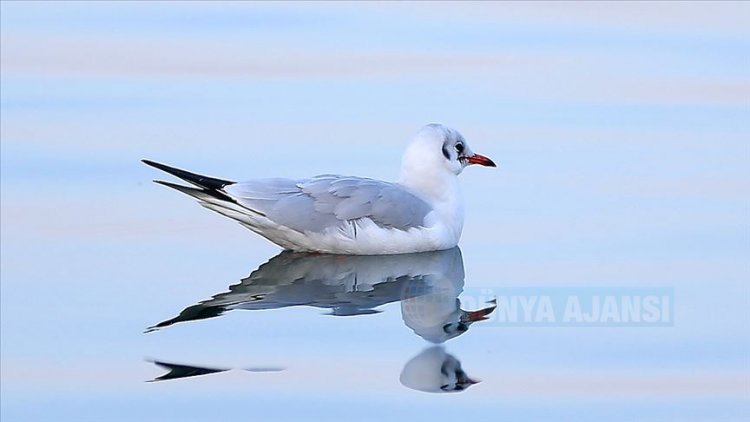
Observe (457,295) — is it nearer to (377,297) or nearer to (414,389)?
(377,297)

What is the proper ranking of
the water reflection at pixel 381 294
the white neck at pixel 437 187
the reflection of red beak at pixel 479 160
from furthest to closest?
1. the reflection of red beak at pixel 479 160
2. the white neck at pixel 437 187
3. the water reflection at pixel 381 294

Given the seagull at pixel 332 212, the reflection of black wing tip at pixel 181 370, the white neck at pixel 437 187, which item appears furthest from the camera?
the white neck at pixel 437 187

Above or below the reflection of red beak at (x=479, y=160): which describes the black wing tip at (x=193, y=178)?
below

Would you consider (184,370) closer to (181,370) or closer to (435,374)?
(181,370)

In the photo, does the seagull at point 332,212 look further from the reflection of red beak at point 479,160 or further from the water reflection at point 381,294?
the reflection of red beak at point 479,160

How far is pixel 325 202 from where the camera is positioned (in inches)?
362

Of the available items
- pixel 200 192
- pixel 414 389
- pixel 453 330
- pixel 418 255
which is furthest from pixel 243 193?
pixel 414 389

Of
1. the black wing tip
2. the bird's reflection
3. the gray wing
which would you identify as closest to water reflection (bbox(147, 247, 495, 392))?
the bird's reflection

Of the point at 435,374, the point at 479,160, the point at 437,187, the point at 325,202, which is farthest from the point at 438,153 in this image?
the point at 435,374

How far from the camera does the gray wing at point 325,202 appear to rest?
360 inches

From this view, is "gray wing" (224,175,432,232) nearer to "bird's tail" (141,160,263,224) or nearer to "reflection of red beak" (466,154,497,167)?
"bird's tail" (141,160,263,224)

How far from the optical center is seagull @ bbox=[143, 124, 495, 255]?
9.12 m

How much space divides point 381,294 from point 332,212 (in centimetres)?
86

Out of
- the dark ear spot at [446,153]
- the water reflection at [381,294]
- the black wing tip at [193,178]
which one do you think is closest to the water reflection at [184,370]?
the water reflection at [381,294]
